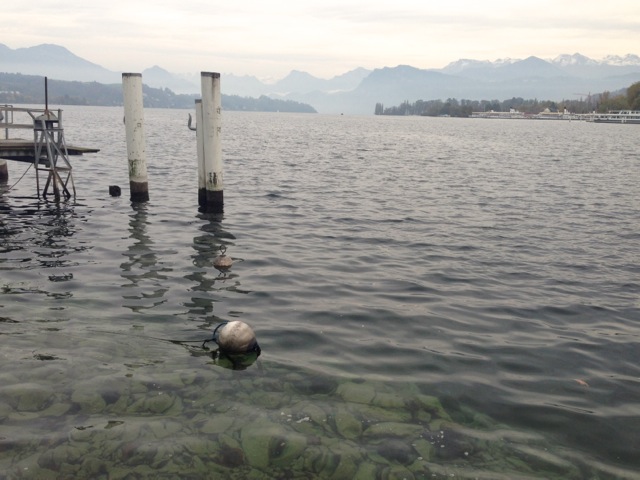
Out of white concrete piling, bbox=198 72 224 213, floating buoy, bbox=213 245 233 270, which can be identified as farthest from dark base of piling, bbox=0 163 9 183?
floating buoy, bbox=213 245 233 270

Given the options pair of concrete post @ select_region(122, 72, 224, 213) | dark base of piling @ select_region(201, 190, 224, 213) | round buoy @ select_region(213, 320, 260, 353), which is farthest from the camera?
dark base of piling @ select_region(201, 190, 224, 213)

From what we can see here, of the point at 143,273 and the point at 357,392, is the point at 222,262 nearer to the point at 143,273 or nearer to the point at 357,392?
the point at 143,273

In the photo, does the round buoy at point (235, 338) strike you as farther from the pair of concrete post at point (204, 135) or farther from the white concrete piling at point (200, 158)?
the white concrete piling at point (200, 158)

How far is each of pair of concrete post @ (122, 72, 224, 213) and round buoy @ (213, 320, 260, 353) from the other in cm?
1133

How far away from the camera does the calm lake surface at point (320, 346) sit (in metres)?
6.66

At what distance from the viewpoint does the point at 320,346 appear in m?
9.68

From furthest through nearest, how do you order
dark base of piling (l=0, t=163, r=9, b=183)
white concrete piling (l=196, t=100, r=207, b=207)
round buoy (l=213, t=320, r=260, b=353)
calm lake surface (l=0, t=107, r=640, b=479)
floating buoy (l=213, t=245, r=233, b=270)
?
dark base of piling (l=0, t=163, r=9, b=183), white concrete piling (l=196, t=100, r=207, b=207), floating buoy (l=213, t=245, r=233, b=270), round buoy (l=213, t=320, r=260, b=353), calm lake surface (l=0, t=107, r=640, b=479)

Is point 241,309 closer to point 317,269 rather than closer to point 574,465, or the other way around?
point 317,269

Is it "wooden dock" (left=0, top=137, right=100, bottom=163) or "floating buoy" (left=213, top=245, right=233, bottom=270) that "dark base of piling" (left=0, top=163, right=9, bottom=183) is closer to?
"wooden dock" (left=0, top=137, right=100, bottom=163)

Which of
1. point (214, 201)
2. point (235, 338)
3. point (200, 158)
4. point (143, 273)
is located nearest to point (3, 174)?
point (200, 158)

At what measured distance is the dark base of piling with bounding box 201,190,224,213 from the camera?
20281 millimetres

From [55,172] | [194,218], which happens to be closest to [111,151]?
[55,172]

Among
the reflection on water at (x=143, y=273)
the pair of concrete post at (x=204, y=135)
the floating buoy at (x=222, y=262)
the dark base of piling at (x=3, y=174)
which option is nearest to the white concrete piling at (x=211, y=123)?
the pair of concrete post at (x=204, y=135)

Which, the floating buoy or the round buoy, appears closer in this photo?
the round buoy
